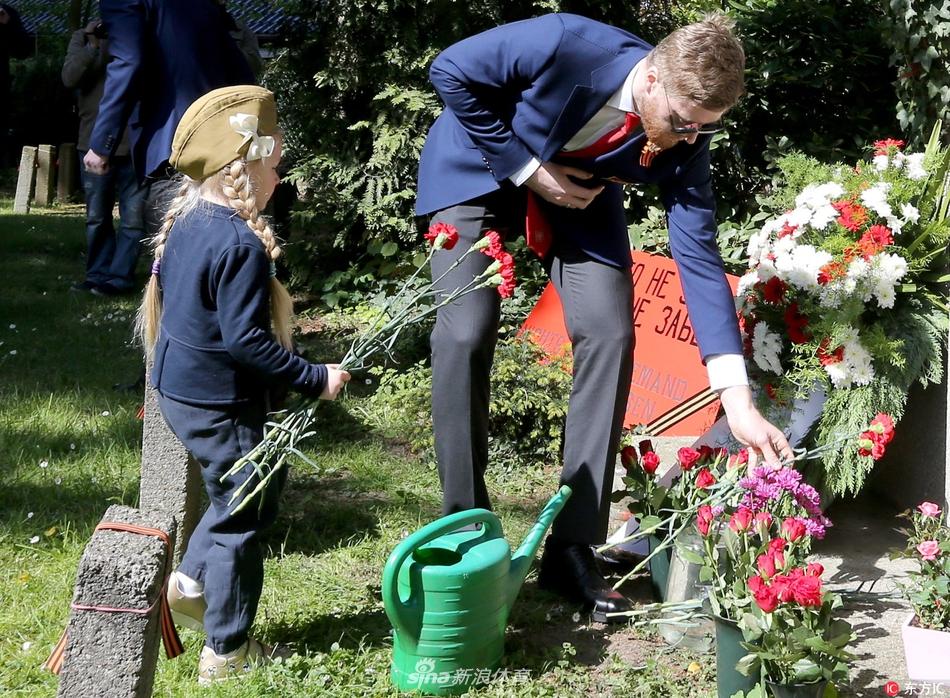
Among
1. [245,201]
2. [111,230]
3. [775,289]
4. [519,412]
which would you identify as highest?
[245,201]

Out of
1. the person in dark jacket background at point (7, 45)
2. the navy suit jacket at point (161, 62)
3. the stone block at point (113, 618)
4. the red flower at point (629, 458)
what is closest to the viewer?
the stone block at point (113, 618)

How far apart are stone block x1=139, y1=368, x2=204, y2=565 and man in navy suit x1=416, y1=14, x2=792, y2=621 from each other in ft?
2.49

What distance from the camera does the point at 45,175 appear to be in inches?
495

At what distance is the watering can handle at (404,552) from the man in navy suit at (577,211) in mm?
447

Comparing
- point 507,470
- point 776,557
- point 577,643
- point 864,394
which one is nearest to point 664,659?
point 577,643

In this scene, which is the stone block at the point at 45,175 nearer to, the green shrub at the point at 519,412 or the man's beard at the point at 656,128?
the green shrub at the point at 519,412

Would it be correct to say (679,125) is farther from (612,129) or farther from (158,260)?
(158,260)

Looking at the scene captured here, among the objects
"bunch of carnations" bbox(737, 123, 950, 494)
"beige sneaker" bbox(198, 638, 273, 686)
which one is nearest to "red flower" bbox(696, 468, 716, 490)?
"bunch of carnations" bbox(737, 123, 950, 494)

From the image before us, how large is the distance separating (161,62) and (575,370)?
221 cm

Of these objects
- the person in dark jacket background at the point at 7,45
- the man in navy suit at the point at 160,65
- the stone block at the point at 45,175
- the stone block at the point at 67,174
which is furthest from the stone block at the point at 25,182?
the man in navy suit at the point at 160,65

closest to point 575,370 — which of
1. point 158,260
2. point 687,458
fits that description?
point 687,458

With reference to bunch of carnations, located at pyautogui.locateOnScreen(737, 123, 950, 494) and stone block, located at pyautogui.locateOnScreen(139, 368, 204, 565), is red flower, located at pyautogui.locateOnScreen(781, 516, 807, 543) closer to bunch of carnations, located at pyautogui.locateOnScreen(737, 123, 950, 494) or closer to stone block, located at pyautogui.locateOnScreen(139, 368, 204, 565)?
bunch of carnations, located at pyautogui.locateOnScreen(737, 123, 950, 494)

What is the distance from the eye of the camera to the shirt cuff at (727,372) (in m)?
2.91

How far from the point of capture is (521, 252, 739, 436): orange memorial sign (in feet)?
16.2
